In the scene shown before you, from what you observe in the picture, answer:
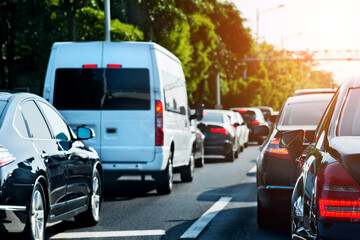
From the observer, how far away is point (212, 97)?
59.7 m

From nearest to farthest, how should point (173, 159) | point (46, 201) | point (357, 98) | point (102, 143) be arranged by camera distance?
point (357, 98) → point (46, 201) → point (102, 143) → point (173, 159)

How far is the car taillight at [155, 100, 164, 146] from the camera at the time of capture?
505 inches

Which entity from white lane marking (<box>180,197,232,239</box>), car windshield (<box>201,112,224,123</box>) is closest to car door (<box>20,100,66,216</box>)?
white lane marking (<box>180,197,232,239</box>)

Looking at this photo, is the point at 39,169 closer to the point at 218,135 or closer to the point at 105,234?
the point at 105,234

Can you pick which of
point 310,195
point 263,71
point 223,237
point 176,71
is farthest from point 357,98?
point 263,71

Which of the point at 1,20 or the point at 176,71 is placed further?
the point at 1,20

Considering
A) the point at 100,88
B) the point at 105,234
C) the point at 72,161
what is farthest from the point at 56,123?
the point at 100,88

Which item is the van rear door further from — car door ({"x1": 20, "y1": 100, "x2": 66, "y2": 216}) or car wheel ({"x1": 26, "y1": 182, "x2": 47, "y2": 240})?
car wheel ({"x1": 26, "y1": 182, "x2": 47, "y2": 240})

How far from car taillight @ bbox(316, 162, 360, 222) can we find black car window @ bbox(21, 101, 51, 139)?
12.2ft

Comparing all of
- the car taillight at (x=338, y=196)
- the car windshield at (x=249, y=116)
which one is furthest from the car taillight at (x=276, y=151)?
the car windshield at (x=249, y=116)

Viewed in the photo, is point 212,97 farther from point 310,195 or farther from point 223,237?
point 310,195

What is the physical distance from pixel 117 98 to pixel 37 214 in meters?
6.19

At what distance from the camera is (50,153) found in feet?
24.9

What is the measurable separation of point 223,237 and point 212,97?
5115cm
